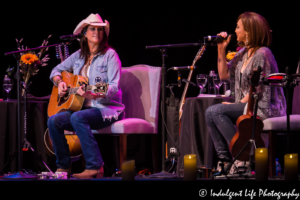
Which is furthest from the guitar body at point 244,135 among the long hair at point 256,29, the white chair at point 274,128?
the long hair at point 256,29

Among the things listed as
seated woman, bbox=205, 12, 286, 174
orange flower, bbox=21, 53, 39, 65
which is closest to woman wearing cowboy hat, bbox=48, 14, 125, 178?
orange flower, bbox=21, 53, 39, 65

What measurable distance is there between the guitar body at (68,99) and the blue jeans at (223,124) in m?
1.19

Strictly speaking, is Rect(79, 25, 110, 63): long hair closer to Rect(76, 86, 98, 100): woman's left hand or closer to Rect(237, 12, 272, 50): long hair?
Rect(76, 86, 98, 100): woman's left hand

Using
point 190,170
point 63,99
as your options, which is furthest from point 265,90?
point 63,99

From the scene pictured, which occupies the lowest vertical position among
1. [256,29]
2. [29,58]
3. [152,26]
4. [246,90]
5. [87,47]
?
[246,90]

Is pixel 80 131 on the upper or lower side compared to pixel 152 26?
lower

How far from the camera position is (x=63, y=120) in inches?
141

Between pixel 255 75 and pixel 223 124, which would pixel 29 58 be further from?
pixel 255 75

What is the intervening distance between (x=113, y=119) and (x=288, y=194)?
196 cm

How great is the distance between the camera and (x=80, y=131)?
3441 mm

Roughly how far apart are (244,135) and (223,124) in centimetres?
28

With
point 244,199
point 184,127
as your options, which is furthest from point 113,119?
→ point 244,199

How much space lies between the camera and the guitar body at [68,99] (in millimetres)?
3686

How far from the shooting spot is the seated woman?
3270mm
